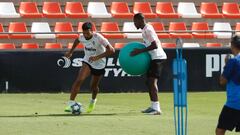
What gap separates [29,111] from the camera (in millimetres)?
17094

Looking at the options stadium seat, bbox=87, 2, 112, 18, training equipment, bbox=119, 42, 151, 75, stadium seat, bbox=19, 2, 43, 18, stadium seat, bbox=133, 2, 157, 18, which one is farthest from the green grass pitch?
stadium seat, bbox=133, 2, 157, 18

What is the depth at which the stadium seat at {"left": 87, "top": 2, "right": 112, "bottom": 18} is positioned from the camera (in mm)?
28781

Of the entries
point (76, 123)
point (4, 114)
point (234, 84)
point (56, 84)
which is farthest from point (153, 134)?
point (56, 84)

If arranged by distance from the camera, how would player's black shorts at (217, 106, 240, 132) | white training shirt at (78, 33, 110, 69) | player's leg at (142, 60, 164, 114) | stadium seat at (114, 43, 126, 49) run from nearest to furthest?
1. player's black shorts at (217, 106, 240, 132)
2. player's leg at (142, 60, 164, 114)
3. white training shirt at (78, 33, 110, 69)
4. stadium seat at (114, 43, 126, 49)

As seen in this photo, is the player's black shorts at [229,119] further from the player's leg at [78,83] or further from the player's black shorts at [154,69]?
the player's leg at [78,83]

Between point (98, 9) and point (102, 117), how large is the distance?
1362 cm

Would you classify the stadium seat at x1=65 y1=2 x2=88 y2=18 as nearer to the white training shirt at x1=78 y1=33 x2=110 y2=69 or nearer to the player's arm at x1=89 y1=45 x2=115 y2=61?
the white training shirt at x1=78 y1=33 x2=110 y2=69

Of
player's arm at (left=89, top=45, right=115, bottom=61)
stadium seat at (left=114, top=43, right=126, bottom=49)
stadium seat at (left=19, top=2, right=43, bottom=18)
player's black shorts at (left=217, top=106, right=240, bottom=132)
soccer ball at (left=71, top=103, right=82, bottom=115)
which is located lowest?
stadium seat at (left=114, top=43, right=126, bottom=49)

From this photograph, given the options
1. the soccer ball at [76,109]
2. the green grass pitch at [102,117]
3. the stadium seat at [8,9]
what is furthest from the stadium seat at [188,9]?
the soccer ball at [76,109]

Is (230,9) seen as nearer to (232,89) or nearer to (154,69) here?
(154,69)

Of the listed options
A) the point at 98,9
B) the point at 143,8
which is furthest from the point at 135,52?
the point at 143,8

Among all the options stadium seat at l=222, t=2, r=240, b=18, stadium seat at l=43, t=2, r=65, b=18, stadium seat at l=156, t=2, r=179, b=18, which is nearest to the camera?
stadium seat at l=43, t=2, r=65, b=18

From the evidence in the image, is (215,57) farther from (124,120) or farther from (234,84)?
(234,84)

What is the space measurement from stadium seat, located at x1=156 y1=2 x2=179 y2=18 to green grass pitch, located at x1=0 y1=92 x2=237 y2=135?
768 centimetres
